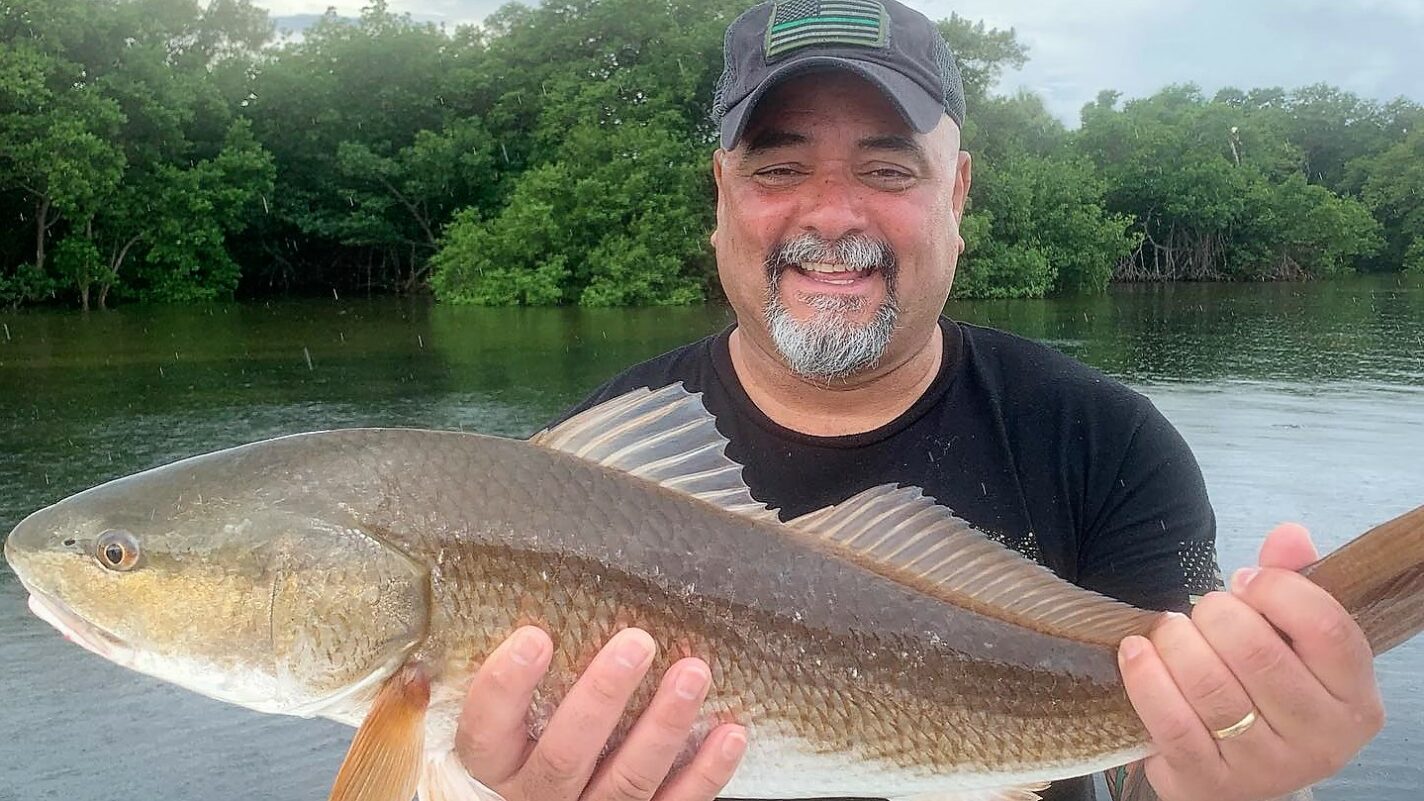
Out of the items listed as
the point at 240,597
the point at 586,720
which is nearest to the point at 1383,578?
the point at 586,720

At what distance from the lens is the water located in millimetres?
6992

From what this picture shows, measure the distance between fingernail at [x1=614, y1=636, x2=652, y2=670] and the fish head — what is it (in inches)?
16.1

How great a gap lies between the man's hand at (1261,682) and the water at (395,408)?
5.26 meters

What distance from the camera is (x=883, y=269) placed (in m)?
3.33

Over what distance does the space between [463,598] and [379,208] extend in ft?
174

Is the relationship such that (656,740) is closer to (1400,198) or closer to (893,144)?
(893,144)

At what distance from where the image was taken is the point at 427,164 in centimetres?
5144

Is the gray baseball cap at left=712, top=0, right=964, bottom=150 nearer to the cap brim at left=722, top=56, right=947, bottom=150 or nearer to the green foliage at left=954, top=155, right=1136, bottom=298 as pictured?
the cap brim at left=722, top=56, right=947, bottom=150

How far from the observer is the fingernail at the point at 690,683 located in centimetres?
225

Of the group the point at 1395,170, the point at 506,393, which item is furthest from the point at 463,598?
the point at 1395,170

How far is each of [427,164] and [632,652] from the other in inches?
2048

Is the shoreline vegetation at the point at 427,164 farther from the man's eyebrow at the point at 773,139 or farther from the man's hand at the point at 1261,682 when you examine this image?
the man's hand at the point at 1261,682

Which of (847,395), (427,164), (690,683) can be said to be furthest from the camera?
(427,164)

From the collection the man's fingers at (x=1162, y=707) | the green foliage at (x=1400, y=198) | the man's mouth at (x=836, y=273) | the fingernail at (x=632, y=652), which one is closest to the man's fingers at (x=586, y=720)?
the fingernail at (x=632, y=652)
